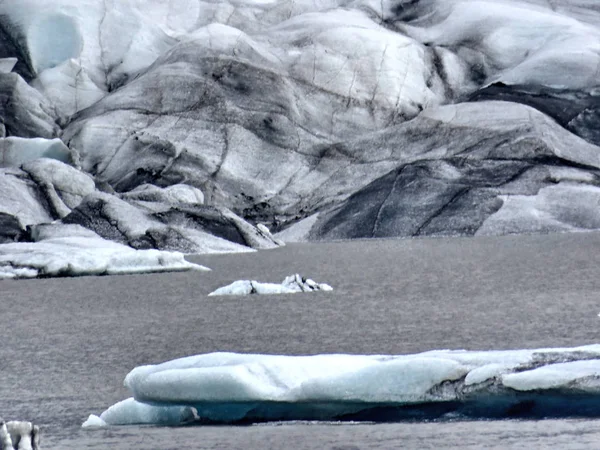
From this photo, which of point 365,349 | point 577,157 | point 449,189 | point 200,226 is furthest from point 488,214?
point 365,349

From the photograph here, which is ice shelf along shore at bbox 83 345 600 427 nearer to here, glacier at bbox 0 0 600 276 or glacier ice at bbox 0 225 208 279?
glacier ice at bbox 0 225 208 279

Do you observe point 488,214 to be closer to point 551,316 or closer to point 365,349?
point 551,316

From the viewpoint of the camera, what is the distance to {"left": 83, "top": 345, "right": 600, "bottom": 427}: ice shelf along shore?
12.2 meters

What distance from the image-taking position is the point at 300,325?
77.9 feet

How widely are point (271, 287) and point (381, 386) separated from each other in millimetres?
17866

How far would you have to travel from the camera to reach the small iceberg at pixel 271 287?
3034 cm

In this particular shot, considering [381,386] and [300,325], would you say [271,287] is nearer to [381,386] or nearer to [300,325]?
[300,325]

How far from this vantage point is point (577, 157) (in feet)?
187

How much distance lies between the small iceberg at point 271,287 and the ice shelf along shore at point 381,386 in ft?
54.9

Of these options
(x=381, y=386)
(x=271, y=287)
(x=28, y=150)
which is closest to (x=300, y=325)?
(x=271, y=287)

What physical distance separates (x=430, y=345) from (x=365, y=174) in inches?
1626

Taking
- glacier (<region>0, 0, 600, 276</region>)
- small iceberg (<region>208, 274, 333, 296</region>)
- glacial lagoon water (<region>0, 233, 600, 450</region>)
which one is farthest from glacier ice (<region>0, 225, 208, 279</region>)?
small iceberg (<region>208, 274, 333, 296</region>)

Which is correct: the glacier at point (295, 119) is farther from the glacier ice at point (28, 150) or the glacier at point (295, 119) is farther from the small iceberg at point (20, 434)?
the small iceberg at point (20, 434)

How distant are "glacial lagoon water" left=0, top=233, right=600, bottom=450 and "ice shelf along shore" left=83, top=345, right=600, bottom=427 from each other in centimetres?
18
